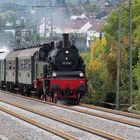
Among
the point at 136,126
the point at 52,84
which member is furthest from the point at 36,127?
the point at 52,84

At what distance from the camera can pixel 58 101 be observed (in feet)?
A: 94.0

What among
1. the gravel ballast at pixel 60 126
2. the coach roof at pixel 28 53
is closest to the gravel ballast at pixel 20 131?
the gravel ballast at pixel 60 126

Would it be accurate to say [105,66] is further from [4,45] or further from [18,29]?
[4,45]

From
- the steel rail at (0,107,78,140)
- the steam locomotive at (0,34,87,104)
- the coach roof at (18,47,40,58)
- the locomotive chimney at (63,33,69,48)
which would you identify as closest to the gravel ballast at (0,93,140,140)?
the steel rail at (0,107,78,140)

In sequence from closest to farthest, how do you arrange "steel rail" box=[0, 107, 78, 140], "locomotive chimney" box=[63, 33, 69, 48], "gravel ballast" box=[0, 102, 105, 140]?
"steel rail" box=[0, 107, 78, 140], "gravel ballast" box=[0, 102, 105, 140], "locomotive chimney" box=[63, 33, 69, 48]

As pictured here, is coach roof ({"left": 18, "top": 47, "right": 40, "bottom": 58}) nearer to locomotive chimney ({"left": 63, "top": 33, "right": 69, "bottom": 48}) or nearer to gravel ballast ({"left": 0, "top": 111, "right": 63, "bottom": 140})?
locomotive chimney ({"left": 63, "top": 33, "right": 69, "bottom": 48})

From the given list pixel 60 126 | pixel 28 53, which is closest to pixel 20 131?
pixel 60 126

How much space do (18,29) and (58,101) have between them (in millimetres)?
34527

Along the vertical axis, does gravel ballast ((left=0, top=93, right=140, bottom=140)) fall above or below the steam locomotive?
below

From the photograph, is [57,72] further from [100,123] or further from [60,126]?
[60,126]

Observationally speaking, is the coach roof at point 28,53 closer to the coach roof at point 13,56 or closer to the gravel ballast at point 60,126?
the coach roof at point 13,56

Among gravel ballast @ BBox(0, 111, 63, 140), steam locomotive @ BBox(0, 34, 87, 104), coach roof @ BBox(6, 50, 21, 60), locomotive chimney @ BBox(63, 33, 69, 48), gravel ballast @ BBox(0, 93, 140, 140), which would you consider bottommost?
gravel ballast @ BBox(0, 111, 63, 140)

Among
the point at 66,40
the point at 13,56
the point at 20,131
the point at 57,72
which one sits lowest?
the point at 20,131

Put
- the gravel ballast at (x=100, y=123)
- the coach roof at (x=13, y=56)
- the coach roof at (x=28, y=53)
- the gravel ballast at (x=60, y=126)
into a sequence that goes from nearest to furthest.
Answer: the gravel ballast at (x=60, y=126) → the gravel ballast at (x=100, y=123) → the coach roof at (x=28, y=53) → the coach roof at (x=13, y=56)
